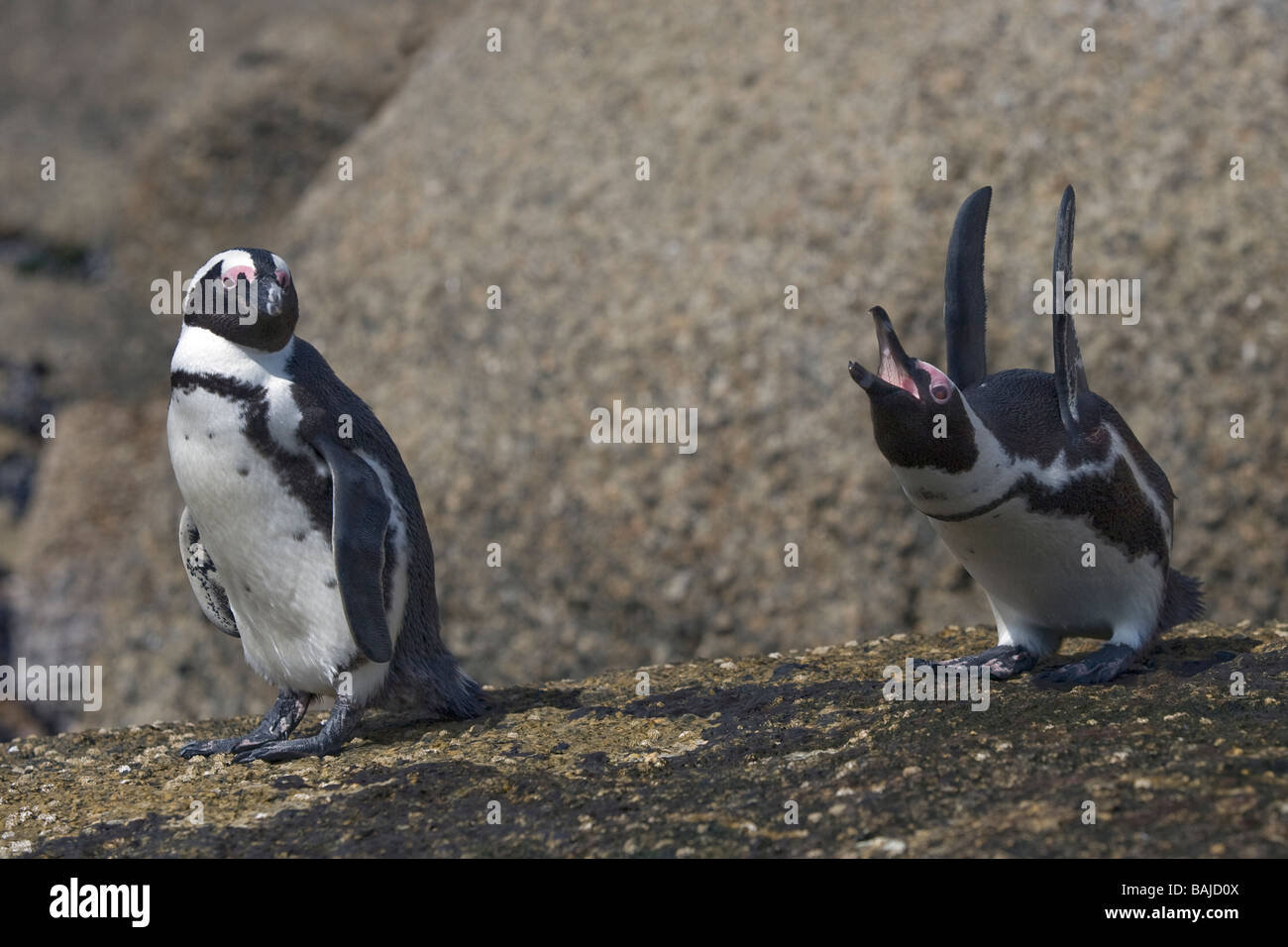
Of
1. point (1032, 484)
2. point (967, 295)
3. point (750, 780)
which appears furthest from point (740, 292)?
point (750, 780)

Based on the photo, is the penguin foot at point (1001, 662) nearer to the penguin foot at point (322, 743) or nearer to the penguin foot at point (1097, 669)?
the penguin foot at point (1097, 669)

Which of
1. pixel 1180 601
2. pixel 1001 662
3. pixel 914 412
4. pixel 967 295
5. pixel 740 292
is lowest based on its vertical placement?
pixel 1001 662

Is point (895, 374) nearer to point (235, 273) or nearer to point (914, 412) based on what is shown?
point (914, 412)

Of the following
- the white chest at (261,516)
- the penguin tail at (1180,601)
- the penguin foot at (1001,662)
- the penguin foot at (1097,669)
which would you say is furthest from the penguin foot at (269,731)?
the penguin tail at (1180,601)

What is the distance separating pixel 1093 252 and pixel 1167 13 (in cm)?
99

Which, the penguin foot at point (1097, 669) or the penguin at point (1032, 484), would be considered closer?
the penguin at point (1032, 484)

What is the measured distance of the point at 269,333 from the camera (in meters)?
2.85

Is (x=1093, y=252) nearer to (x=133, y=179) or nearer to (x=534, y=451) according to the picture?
(x=534, y=451)

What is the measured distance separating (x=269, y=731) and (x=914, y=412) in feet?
4.85

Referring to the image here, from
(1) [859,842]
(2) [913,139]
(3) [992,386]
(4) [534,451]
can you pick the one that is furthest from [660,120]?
(1) [859,842]

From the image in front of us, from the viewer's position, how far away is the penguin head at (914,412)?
2.60 m

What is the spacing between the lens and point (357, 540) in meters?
2.81

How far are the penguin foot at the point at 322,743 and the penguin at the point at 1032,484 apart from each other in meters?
1.17
